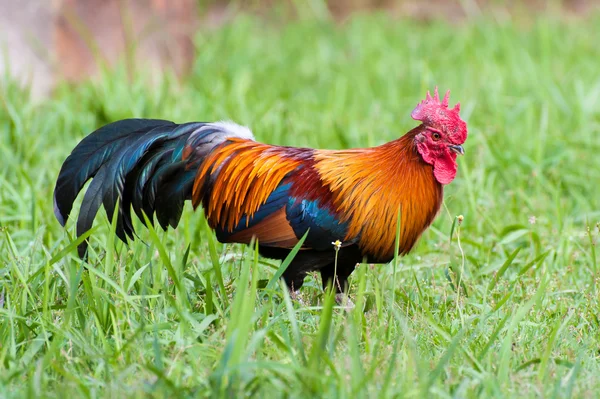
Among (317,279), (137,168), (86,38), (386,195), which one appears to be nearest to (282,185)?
(386,195)

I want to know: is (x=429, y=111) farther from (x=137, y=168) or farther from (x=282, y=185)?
(x=137, y=168)

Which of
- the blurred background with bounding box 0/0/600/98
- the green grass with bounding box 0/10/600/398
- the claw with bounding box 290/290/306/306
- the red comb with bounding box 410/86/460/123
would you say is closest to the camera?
the green grass with bounding box 0/10/600/398

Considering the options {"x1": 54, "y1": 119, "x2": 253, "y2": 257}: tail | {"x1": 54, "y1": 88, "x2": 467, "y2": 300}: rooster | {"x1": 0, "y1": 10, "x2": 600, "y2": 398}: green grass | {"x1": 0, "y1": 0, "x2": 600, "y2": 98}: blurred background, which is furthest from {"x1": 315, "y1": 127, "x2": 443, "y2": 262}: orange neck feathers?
{"x1": 0, "y1": 0, "x2": 600, "y2": 98}: blurred background

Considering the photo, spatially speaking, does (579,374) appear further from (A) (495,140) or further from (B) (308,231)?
(A) (495,140)

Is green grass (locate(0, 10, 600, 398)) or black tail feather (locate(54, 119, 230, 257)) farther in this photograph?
black tail feather (locate(54, 119, 230, 257))

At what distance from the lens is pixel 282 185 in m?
3.34

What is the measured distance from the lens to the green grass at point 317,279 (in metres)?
2.62

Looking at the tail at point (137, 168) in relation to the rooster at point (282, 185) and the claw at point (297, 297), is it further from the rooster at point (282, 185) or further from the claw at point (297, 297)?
the claw at point (297, 297)

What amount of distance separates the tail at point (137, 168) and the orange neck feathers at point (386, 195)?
1.77 ft

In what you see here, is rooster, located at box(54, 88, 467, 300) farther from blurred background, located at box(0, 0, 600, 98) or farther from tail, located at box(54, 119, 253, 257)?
blurred background, located at box(0, 0, 600, 98)

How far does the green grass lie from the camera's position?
2617mm

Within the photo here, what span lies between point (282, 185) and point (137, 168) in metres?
0.60

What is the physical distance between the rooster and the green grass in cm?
15

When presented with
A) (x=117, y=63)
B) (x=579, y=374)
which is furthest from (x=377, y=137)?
(x=579, y=374)
